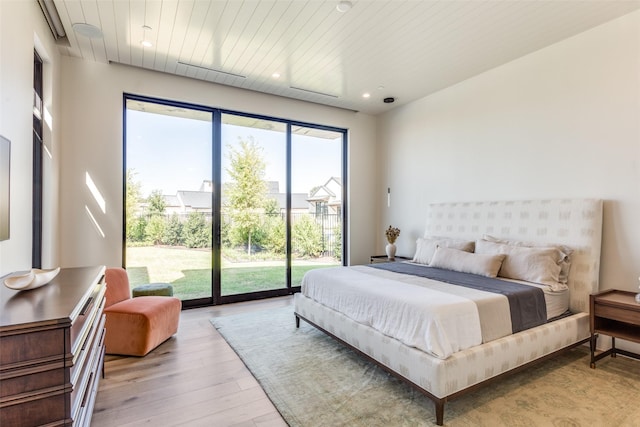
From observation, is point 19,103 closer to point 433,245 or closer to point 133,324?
point 133,324

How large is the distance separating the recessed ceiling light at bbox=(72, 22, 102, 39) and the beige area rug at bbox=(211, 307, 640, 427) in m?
3.40

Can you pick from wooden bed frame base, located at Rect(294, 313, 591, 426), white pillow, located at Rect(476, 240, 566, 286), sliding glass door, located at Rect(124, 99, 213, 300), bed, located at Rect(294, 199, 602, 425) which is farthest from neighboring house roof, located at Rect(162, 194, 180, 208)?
white pillow, located at Rect(476, 240, 566, 286)

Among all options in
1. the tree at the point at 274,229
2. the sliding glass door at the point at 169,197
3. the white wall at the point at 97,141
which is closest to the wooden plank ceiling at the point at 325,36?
the white wall at the point at 97,141

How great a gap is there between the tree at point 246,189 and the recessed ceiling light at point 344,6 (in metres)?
2.62

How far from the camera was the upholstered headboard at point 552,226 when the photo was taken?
10.0ft

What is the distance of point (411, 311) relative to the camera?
7.50 feet

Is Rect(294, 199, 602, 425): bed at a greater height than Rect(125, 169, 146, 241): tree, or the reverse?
Rect(125, 169, 146, 241): tree

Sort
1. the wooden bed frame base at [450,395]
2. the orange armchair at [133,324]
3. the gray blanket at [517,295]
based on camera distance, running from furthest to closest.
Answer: the orange armchair at [133,324] → the gray blanket at [517,295] → the wooden bed frame base at [450,395]

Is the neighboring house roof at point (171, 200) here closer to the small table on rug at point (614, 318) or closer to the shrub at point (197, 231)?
the shrub at point (197, 231)

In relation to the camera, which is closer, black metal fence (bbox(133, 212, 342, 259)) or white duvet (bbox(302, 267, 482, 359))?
white duvet (bbox(302, 267, 482, 359))

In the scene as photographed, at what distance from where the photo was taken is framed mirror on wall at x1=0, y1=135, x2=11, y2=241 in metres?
2.01

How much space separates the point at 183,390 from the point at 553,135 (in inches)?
168

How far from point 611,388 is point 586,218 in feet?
4.83

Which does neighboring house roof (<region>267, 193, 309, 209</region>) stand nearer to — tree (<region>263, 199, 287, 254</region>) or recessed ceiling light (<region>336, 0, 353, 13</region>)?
tree (<region>263, 199, 287, 254</region>)
